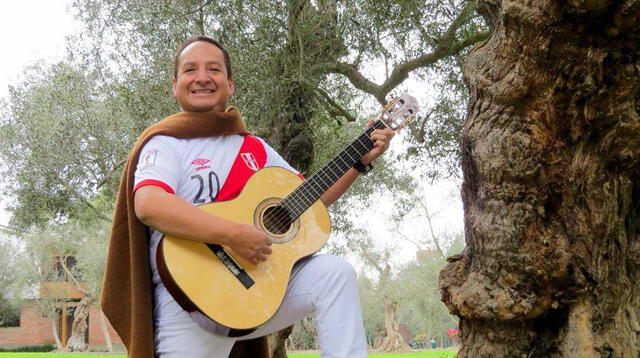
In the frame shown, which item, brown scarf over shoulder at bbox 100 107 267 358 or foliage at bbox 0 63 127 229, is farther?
foliage at bbox 0 63 127 229

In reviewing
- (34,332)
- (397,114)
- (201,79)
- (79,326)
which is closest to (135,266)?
(201,79)

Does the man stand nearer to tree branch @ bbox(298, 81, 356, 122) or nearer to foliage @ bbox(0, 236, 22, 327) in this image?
tree branch @ bbox(298, 81, 356, 122)

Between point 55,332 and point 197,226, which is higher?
point 55,332

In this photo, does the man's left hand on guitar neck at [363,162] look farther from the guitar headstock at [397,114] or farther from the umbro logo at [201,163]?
the umbro logo at [201,163]

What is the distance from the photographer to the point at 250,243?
284cm

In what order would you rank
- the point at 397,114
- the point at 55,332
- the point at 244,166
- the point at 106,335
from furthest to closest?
the point at 55,332, the point at 106,335, the point at 397,114, the point at 244,166

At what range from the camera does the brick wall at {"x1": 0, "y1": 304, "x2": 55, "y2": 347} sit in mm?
36594

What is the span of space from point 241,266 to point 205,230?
0.26m

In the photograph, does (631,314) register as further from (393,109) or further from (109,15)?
(109,15)

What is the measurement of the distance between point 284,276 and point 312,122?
790 centimetres

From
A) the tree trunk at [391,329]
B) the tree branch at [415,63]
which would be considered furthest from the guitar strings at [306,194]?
the tree trunk at [391,329]

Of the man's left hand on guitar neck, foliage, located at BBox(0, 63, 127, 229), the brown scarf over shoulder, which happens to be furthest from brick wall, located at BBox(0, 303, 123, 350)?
the man's left hand on guitar neck

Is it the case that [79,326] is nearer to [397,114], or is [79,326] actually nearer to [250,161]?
[250,161]

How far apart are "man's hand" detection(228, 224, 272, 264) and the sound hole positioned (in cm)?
23
